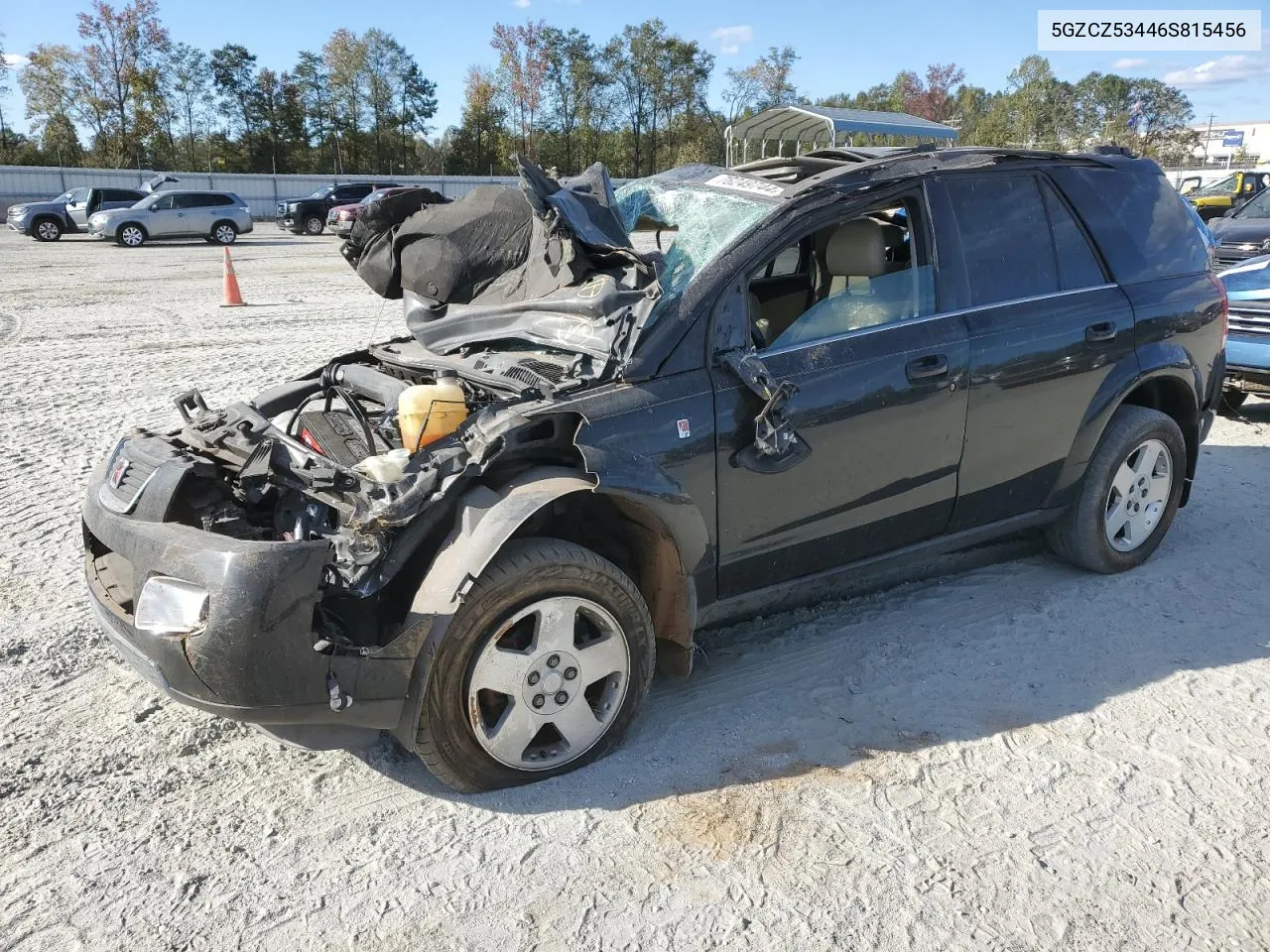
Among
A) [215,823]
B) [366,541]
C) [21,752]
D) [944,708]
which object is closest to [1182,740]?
[944,708]

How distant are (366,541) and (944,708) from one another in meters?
2.23

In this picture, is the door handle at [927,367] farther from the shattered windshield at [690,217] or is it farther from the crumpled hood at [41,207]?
the crumpled hood at [41,207]

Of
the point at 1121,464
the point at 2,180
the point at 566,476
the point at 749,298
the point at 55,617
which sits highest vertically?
the point at 2,180

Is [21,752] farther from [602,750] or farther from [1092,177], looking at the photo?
[1092,177]

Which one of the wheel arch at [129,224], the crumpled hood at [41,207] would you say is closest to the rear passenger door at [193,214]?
the wheel arch at [129,224]

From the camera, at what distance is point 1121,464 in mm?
4684

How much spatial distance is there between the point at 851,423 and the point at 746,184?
1.11 m

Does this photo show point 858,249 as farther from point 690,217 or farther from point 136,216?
point 136,216

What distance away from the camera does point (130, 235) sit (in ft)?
82.4

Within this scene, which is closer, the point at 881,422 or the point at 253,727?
the point at 253,727

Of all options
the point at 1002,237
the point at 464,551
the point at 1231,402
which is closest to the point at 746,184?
the point at 1002,237

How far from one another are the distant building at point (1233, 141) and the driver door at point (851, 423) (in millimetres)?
64847

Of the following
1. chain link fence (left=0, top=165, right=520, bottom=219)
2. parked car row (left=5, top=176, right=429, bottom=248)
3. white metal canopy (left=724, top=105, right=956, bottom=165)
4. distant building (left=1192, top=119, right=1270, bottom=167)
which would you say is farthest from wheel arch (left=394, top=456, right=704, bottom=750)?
distant building (left=1192, top=119, right=1270, bottom=167)

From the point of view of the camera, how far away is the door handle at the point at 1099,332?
438cm
